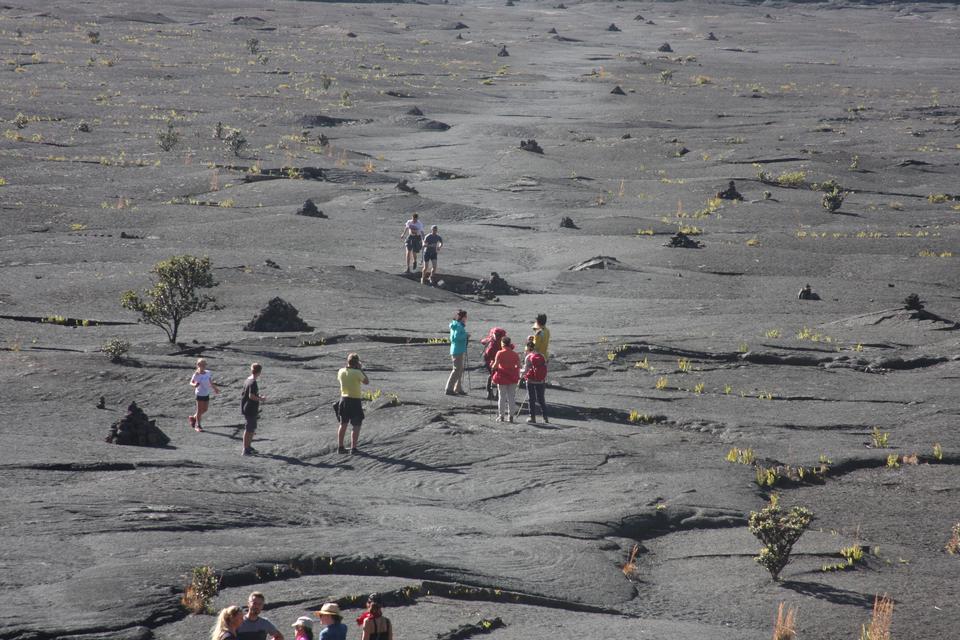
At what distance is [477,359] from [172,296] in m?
6.03

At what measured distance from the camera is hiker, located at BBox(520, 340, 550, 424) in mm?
17891

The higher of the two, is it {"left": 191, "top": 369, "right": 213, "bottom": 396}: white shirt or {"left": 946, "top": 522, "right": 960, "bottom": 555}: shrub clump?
{"left": 191, "top": 369, "right": 213, "bottom": 396}: white shirt

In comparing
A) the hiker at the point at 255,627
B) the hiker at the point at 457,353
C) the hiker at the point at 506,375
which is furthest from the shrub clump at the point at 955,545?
the hiker at the point at 255,627

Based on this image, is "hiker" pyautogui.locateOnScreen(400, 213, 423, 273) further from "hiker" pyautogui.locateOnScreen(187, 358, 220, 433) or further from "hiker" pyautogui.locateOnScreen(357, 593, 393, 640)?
"hiker" pyautogui.locateOnScreen(357, 593, 393, 640)

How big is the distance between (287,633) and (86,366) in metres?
10.7

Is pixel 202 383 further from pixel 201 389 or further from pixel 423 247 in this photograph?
pixel 423 247

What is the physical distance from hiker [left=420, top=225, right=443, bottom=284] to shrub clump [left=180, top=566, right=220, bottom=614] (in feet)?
59.6

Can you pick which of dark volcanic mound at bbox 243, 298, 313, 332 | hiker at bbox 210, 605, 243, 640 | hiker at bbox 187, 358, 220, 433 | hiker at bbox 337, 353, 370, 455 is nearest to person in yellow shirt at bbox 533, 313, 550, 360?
hiker at bbox 337, 353, 370, 455

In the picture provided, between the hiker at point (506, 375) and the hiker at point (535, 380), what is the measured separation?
20 centimetres

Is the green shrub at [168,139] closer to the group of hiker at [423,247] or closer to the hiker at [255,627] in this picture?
the group of hiker at [423,247]

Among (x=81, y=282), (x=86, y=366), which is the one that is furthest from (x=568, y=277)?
(x=86, y=366)

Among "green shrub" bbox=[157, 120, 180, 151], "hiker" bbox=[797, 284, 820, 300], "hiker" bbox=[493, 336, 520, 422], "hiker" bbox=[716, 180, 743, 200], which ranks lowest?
"hiker" bbox=[493, 336, 520, 422]

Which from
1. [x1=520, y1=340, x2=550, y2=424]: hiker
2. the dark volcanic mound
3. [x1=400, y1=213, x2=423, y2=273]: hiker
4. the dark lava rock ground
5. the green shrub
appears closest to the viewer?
the dark lava rock ground

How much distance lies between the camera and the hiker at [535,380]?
17891mm
